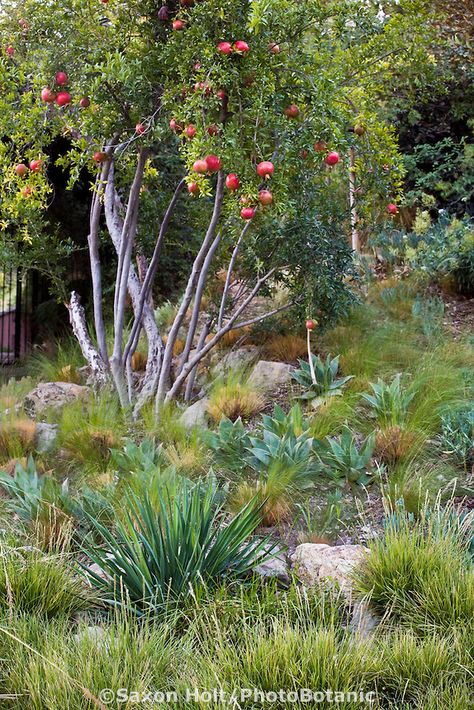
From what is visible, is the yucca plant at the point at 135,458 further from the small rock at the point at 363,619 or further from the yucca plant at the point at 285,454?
the small rock at the point at 363,619

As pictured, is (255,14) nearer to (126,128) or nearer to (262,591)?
(126,128)

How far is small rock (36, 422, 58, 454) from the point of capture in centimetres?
484

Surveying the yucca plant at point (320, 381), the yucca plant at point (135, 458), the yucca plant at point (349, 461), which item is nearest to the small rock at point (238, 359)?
the yucca plant at point (320, 381)

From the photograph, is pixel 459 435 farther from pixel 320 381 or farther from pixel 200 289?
pixel 200 289

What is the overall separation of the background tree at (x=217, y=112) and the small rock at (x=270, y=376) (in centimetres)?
48

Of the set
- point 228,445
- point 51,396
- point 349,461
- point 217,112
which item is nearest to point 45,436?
point 51,396

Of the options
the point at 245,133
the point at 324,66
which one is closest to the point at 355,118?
the point at 324,66

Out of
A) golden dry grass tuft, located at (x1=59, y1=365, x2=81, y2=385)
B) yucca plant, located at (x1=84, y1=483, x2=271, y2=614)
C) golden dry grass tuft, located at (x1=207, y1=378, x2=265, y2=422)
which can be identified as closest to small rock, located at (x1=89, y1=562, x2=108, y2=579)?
yucca plant, located at (x1=84, y1=483, x2=271, y2=614)

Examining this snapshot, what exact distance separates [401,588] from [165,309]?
5.85 metres

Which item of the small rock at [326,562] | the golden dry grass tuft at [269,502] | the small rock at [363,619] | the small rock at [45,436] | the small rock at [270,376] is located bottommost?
the small rock at [363,619]

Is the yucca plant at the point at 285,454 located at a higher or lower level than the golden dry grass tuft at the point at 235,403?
lower

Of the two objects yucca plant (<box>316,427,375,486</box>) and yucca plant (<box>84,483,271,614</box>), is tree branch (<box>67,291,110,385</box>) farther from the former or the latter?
yucca plant (<box>84,483,271,614</box>)

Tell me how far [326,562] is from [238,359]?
332 centimetres

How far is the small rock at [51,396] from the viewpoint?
588 cm
